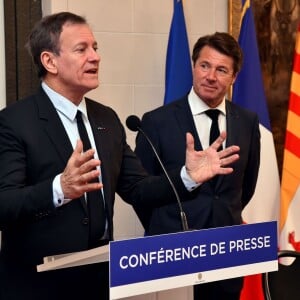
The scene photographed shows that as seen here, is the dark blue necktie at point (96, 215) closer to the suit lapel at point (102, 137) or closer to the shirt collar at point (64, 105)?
the suit lapel at point (102, 137)

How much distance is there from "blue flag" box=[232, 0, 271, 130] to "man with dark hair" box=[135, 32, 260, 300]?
494 millimetres

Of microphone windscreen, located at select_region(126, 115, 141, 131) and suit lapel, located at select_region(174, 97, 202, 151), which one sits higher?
microphone windscreen, located at select_region(126, 115, 141, 131)

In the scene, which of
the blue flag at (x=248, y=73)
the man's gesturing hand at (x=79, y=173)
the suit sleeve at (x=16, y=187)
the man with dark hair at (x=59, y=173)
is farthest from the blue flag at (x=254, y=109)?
the man's gesturing hand at (x=79, y=173)

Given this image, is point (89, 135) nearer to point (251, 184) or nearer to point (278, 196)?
point (251, 184)

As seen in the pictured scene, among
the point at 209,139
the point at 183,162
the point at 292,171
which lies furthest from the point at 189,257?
the point at 292,171

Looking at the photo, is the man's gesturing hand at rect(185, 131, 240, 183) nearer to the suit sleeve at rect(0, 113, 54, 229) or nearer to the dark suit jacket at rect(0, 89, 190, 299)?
the dark suit jacket at rect(0, 89, 190, 299)

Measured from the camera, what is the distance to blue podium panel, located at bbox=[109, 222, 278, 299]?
1.45m

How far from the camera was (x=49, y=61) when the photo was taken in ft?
6.98

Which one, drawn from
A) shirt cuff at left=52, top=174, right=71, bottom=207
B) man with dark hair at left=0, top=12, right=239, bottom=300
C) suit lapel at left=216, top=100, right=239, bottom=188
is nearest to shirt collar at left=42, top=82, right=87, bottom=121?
man with dark hair at left=0, top=12, right=239, bottom=300

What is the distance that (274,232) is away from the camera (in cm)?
171

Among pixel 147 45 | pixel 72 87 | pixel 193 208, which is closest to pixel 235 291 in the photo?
pixel 193 208

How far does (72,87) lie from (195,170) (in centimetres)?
52

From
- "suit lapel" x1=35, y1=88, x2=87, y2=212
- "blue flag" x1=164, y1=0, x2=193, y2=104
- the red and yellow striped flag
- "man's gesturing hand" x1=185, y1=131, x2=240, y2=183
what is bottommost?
the red and yellow striped flag

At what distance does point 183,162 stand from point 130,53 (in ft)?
3.31
